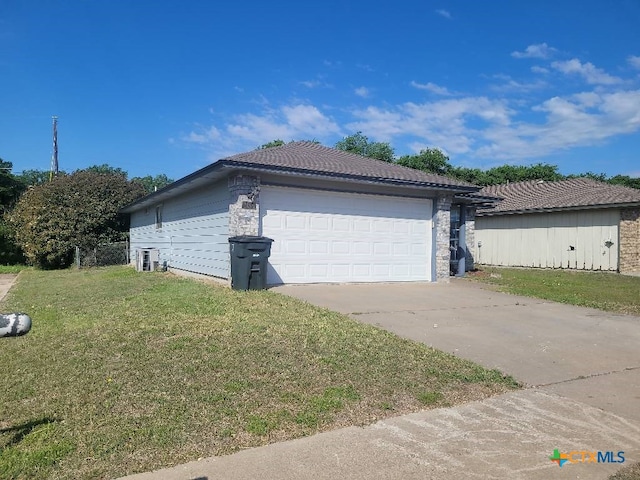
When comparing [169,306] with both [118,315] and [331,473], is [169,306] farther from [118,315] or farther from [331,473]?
[331,473]

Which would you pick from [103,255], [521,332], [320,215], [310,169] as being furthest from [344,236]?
[103,255]

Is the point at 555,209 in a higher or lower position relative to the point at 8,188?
lower

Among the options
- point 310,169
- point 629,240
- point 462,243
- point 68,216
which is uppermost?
point 310,169

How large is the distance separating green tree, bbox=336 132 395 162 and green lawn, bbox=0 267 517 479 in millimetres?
39376

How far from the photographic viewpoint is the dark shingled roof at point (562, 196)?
18.8 metres

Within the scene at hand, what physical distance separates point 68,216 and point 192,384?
2187 centimetres

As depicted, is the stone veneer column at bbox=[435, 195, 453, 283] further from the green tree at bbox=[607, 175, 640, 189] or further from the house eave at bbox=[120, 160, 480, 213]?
the green tree at bbox=[607, 175, 640, 189]

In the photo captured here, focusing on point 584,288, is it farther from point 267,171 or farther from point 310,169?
point 267,171

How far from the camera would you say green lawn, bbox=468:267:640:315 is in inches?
411

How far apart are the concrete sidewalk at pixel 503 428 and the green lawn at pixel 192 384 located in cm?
22

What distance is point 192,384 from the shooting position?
4.52 meters

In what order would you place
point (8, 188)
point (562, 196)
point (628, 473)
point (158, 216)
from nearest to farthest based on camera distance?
point (628, 473), point (158, 216), point (562, 196), point (8, 188)

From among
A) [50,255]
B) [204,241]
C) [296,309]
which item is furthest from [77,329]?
[50,255]

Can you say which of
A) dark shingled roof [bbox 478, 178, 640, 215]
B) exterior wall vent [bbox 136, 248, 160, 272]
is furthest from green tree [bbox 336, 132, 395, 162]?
exterior wall vent [bbox 136, 248, 160, 272]
